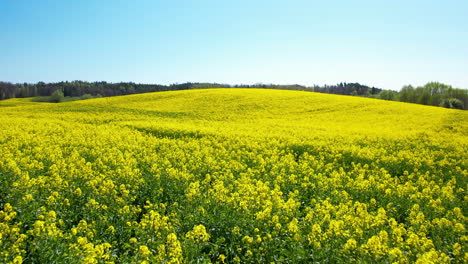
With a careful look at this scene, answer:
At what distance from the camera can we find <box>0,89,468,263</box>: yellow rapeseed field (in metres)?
5.21

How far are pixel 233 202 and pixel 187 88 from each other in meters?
128

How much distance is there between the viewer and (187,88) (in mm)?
131625

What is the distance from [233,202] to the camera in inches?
286

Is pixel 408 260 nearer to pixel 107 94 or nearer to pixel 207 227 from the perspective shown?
pixel 207 227

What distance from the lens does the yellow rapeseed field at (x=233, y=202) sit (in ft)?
17.1

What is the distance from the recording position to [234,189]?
9.30 metres

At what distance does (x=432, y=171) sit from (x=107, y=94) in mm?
116195

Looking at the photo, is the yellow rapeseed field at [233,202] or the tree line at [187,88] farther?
the tree line at [187,88]

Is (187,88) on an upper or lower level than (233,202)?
upper

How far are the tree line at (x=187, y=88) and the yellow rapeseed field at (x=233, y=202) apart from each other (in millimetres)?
54491

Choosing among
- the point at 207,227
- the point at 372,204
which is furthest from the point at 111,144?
the point at 372,204

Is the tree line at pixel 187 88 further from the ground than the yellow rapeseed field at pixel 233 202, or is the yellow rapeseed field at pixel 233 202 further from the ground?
the tree line at pixel 187 88

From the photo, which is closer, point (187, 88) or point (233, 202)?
point (233, 202)

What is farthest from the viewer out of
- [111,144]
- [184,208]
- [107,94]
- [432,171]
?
[107,94]
